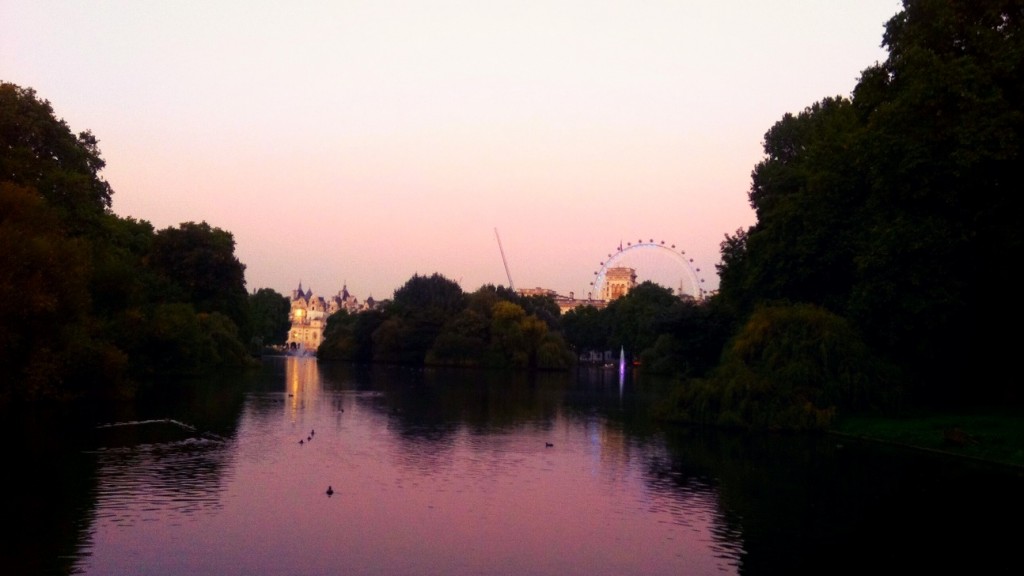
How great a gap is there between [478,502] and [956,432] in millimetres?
21171

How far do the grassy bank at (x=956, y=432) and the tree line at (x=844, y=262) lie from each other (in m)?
1.39

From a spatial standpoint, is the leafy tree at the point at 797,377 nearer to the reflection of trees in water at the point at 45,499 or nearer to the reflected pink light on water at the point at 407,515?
the reflected pink light on water at the point at 407,515

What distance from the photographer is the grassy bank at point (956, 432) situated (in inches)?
1420

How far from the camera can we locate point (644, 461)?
119 ft

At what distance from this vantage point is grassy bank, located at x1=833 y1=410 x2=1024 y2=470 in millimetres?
36062

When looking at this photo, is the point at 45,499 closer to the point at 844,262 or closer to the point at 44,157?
the point at 844,262

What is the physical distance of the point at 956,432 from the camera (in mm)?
38031

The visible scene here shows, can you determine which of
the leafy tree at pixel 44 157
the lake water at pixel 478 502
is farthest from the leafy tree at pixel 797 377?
the leafy tree at pixel 44 157

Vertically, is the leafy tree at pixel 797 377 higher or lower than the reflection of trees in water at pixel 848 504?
higher

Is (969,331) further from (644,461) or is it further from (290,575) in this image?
(290,575)

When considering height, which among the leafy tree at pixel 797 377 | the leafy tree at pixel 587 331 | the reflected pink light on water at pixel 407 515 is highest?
the leafy tree at pixel 587 331

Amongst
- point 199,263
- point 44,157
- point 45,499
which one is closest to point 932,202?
point 45,499

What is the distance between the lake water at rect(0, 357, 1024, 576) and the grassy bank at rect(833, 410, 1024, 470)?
135cm

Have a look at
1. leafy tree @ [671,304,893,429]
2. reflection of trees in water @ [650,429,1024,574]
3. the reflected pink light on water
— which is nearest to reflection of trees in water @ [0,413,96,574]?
the reflected pink light on water
